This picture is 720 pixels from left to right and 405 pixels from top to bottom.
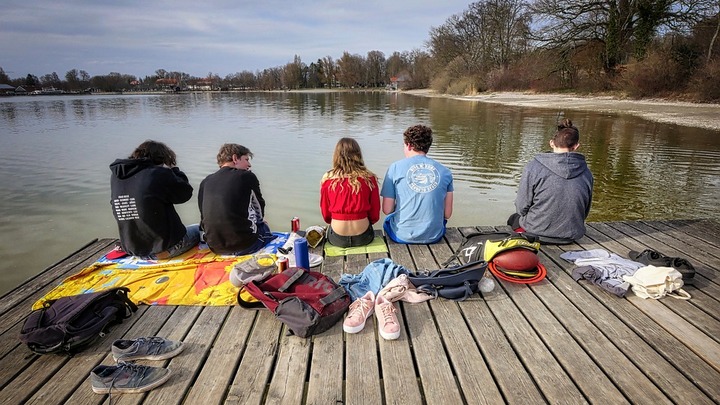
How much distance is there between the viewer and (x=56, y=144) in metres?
13.6

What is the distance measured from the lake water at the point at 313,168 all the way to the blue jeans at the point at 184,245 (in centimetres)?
215

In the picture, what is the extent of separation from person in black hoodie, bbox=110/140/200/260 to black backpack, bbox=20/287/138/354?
900 millimetres

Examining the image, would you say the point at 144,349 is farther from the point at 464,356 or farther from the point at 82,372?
the point at 464,356

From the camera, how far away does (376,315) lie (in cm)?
266

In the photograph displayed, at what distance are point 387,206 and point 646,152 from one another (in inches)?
A: 407

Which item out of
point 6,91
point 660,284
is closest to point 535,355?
point 660,284

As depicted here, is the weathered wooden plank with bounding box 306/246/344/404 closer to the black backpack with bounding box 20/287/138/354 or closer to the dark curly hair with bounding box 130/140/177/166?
the black backpack with bounding box 20/287/138/354

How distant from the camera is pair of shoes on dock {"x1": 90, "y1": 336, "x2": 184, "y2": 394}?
205 cm

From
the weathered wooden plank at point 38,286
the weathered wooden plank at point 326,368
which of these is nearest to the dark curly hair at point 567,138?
the weathered wooden plank at point 326,368

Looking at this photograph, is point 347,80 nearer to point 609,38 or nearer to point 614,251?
point 609,38

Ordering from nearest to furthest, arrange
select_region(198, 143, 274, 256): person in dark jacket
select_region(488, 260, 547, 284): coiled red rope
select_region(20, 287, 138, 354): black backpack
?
select_region(20, 287, 138, 354): black backpack → select_region(488, 260, 547, 284): coiled red rope → select_region(198, 143, 274, 256): person in dark jacket

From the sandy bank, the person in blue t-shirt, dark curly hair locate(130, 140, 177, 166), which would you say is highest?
the sandy bank

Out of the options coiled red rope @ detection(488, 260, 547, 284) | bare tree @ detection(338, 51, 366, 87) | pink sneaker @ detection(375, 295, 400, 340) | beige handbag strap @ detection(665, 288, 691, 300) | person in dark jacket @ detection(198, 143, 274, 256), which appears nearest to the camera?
pink sneaker @ detection(375, 295, 400, 340)

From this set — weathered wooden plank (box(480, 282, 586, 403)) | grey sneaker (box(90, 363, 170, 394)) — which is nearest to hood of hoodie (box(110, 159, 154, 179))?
grey sneaker (box(90, 363, 170, 394))
